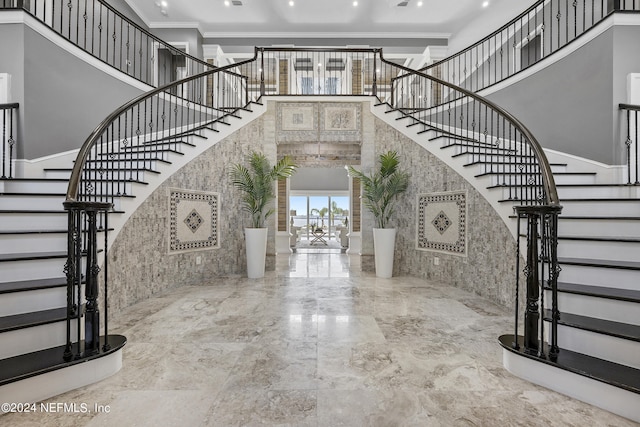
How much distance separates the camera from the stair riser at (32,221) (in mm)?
2555

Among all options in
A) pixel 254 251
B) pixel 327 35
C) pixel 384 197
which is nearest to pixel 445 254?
pixel 384 197

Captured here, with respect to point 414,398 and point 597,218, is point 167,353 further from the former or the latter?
point 597,218

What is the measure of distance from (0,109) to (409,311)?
5.42 meters

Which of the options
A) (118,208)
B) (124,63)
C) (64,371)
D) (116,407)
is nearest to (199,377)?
(116,407)

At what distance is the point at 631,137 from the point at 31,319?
6.20 m

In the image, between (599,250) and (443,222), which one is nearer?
(599,250)

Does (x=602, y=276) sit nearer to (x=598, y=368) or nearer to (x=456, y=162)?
(x=598, y=368)

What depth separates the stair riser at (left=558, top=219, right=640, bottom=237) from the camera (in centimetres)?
253

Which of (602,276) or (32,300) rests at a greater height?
(602,276)

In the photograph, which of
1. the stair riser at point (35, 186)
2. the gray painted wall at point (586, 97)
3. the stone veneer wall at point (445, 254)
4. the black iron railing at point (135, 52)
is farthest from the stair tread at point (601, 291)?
the black iron railing at point (135, 52)

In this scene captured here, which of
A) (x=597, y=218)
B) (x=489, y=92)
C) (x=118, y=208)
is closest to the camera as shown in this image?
(x=597, y=218)

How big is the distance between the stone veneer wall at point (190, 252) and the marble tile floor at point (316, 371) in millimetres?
376

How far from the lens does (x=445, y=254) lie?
4.59 meters

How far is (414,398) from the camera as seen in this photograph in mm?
1769
